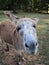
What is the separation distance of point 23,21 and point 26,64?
5.85ft

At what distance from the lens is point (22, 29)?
12.4 feet

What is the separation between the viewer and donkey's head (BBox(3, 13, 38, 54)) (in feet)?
11.1

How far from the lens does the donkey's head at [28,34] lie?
134 inches

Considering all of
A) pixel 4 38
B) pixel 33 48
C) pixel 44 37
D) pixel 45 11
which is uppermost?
pixel 33 48

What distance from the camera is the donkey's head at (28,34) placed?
134 inches

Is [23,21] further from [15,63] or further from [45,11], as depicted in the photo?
[45,11]

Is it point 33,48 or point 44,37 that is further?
point 44,37

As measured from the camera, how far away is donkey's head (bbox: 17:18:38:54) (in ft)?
11.1

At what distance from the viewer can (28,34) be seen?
3.54 m

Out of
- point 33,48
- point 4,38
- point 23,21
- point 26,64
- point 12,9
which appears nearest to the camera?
point 33,48

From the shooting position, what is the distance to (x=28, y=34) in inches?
139

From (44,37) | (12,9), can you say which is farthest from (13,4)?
(44,37)

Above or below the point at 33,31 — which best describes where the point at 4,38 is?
below

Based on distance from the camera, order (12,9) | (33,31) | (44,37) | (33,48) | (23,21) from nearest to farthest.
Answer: (33,48) → (33,31) → (23,21) → (44,37) → (12,9)
